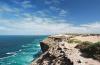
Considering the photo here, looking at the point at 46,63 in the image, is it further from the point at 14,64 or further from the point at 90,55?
the point at 14,64

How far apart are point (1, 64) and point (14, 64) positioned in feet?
18.0

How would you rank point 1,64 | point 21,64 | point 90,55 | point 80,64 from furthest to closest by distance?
point 1,64 → point 21,64 → point 90,55 → point 80,64

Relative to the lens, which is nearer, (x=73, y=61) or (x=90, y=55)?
(x=73, y=61)

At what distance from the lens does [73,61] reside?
2127 centimetres

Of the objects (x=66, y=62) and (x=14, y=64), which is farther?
(x=14, y=64)

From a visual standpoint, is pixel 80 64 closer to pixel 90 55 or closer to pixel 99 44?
pixel 90 55

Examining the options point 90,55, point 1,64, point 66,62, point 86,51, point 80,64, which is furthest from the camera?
point 1,64

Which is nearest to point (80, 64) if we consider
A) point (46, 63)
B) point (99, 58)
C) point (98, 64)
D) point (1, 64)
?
point (98, 64)

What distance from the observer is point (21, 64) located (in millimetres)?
52125

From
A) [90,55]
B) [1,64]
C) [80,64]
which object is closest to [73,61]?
[80,64]

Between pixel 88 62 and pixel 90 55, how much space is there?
3670 millimetres

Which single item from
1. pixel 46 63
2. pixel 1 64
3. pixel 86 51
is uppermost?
pixel 86 51

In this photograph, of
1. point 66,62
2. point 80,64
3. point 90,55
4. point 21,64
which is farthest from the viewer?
point 21,64

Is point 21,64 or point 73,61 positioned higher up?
point 73,61
